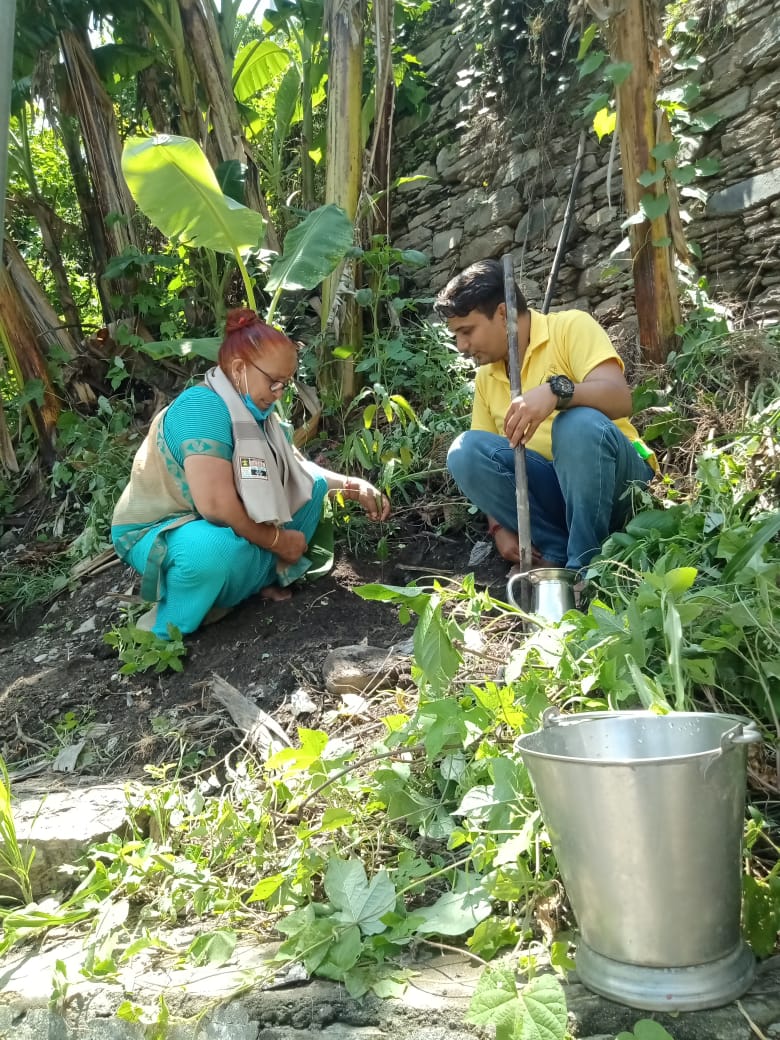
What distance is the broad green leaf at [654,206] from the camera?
9.80 ft

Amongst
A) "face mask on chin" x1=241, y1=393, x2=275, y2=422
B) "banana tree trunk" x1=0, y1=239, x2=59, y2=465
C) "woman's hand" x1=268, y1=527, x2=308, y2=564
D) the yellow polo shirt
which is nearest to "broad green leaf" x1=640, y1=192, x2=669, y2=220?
the yellow polo shirt

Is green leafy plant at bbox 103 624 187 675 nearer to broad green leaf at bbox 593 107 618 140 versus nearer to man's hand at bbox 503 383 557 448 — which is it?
man's hand at bbox 503 383 557 448

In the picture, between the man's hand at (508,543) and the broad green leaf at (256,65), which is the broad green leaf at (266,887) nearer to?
the man's hand at (508,543)

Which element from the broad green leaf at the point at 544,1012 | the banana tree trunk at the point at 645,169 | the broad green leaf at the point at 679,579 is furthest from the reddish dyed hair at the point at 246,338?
the broad green leaf at the point at 544,1012

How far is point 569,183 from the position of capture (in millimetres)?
4133

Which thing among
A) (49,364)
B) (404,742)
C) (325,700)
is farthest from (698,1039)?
(49,364)

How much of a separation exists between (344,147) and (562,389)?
2.41m

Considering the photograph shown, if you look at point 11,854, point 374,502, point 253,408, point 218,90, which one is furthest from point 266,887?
point 218,90

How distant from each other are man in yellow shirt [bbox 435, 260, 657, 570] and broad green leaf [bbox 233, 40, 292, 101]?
11.3ft

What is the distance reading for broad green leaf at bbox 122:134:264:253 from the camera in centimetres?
299

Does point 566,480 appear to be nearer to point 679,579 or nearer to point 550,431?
point 550,431

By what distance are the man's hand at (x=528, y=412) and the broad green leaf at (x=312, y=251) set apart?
1312 millimetres

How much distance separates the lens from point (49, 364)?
469cm

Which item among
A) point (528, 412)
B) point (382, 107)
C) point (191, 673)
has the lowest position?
point (191, 673)
